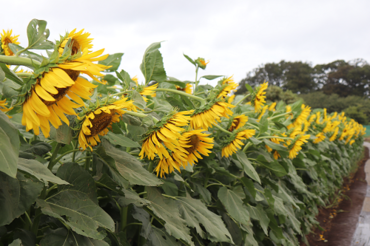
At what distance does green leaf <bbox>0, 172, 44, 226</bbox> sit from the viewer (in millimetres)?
806

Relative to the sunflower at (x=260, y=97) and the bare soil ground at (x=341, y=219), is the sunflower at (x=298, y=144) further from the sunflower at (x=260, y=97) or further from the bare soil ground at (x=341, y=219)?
the bare soil ground at (x=341, y=219)

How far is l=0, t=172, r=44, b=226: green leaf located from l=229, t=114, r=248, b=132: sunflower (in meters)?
1.27

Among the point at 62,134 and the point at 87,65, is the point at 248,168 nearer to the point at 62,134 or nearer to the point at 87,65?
the point at 62,134

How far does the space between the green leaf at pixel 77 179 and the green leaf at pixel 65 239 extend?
12cm

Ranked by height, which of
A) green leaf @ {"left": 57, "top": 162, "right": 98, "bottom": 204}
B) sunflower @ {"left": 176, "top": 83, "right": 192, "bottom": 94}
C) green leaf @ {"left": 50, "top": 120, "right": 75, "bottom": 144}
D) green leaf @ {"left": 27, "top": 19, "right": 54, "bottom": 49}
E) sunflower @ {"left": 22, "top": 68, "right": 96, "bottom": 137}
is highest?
green leaf @ {"left": 27, "top": 19, "right": 54, "bottom": 49}

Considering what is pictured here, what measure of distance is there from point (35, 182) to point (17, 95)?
30 centimetres

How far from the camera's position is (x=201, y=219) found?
1507 millimetres

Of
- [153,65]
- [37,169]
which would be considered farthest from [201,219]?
[37,169]

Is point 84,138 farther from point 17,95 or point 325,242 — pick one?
point 325,242

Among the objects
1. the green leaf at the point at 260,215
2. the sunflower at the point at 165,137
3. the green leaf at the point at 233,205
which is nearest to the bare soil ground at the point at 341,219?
the green leaf at the point at 260,215

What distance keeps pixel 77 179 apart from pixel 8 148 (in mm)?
442

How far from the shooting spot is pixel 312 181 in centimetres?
458

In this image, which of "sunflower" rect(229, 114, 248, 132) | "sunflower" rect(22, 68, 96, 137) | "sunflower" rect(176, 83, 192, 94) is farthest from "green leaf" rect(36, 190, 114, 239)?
"sunflower" rect(176, 83, 192, 94)

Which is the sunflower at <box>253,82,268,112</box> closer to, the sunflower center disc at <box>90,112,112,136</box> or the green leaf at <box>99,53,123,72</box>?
the green leaf at <box>99,53,123,72</box>
